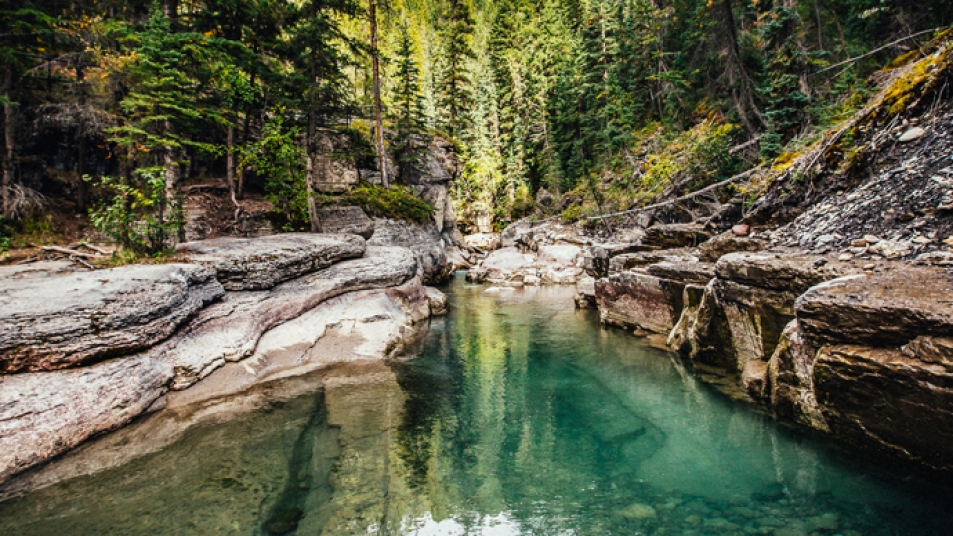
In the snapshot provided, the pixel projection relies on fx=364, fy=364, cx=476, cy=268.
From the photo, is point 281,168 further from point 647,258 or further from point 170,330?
point 647,258

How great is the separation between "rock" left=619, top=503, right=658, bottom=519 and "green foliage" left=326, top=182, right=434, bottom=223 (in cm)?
1677

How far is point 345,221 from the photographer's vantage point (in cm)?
1750

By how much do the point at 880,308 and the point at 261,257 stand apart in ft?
37.3

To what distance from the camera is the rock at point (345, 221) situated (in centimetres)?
1714

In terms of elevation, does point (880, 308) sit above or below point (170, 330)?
above

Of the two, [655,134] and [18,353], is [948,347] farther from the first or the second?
[655,134]

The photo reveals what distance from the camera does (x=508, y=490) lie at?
464 cm

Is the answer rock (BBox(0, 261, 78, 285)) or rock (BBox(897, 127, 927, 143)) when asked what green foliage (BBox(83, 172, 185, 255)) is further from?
rock (BBox(897, 127, 927, 143))

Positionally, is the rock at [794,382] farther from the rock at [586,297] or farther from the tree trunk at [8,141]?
the tree trunk at [8,141]

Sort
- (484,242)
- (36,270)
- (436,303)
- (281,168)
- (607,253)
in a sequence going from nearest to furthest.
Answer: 1. (36,270)
2. (281,168)
3. (436,303)
4. (607,253)
5. (484,242)

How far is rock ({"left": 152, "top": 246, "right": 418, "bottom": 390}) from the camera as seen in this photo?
7.04 meters

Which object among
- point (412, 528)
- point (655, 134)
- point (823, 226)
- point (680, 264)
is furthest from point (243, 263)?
point (655, 134)

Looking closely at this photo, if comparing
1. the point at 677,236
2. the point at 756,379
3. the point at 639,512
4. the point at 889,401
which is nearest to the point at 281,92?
the point at 677,236

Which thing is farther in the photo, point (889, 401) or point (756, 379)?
point (756, 379)
